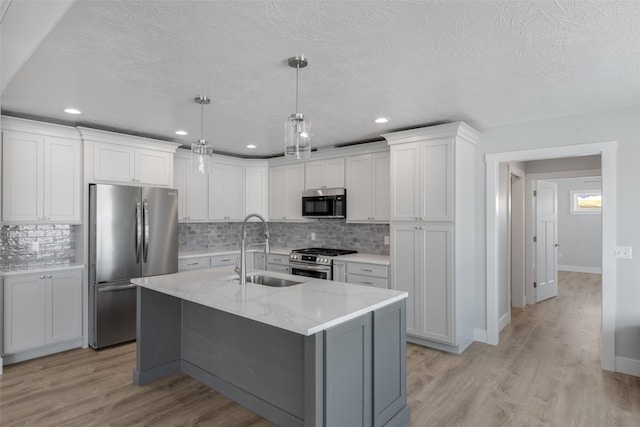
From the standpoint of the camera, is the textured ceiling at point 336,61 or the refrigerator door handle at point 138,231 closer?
the textured ceiling at point 336,61

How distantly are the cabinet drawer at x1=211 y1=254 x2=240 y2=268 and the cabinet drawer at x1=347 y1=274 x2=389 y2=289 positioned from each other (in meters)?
1.80

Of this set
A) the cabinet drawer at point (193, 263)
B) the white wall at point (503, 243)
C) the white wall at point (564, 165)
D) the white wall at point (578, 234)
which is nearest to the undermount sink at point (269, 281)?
the cabinet drawer at point (193, 263)

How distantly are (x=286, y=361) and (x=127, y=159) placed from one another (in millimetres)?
3265

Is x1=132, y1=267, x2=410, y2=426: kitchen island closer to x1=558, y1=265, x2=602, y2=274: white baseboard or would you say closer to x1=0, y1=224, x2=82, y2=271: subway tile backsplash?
x1=0, y1=224, x2=82, y2=271: subway tile backsplash

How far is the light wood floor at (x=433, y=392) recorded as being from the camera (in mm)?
2590

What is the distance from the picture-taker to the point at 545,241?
6098mm

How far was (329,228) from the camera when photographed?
5648mm

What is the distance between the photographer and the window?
9.01 m

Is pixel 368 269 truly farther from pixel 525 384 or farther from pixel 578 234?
pixel 578 234

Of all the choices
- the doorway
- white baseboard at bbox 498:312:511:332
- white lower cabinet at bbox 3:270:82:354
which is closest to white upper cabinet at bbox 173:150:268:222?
white lower cabinet at bbox 3:270:82:354

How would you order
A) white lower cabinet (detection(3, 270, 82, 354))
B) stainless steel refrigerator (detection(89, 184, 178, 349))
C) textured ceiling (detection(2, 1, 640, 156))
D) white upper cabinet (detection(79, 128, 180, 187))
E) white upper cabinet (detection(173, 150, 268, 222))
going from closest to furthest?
1. textured ceiling (detection(2, 1, 640, 156))
2. white lower cabinet (detection(3, 270, 82, 354))
3. stainless steel refrigerator (detection(89, 184, 178, 349))
4. white upper cabinet (detection(79, 128, 180, 187))
5. white upper cabinet (detection(173, 150, 268, 222))

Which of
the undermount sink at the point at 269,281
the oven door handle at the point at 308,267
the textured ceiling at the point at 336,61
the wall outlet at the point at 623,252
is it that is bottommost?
the oven door handle at the point at 308,267

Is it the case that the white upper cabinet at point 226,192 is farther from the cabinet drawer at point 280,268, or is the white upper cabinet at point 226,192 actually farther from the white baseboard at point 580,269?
the white baseboard at point 580,269

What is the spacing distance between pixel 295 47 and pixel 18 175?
329 cm
